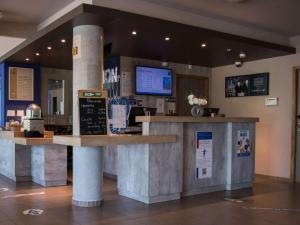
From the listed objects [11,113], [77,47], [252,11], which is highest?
[252,11]

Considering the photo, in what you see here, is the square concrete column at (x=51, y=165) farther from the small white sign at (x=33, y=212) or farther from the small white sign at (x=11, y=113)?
the small white sign at (x=11, y=113)

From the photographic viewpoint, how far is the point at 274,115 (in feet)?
23.6

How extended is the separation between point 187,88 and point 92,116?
432 cm

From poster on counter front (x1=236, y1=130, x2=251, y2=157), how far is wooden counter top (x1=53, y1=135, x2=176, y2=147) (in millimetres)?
1518

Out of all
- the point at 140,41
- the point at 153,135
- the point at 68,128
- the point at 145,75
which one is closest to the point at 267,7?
the point at 140,41

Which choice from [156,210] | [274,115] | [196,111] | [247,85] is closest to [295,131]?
[274,115]

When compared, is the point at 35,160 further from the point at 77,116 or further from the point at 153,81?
the point at 153,81

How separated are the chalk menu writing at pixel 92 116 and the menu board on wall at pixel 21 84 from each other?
4154 millimetres

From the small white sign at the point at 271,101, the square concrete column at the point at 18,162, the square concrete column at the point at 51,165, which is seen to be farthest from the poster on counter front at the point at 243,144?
the square concrete column at the point at 18,162

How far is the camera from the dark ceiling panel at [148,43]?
471cm

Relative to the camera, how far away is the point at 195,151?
211 inches

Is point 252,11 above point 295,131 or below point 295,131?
above

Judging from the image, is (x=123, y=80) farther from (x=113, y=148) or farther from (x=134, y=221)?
(x=134, y=221)

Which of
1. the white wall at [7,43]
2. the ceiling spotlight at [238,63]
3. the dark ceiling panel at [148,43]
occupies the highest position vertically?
the white wall at [7,43]
